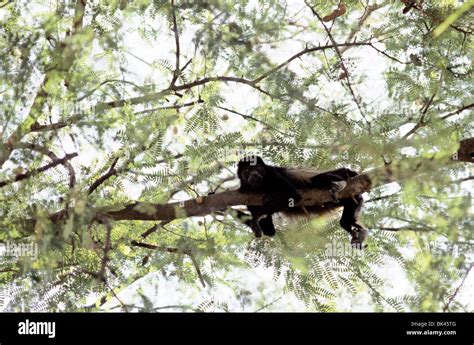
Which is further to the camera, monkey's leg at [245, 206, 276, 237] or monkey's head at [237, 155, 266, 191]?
monkey's head at [237, 155, 266, 191]

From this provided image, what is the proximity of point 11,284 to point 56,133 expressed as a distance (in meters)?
1.36

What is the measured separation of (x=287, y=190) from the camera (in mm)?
5871

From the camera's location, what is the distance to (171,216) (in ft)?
16.2

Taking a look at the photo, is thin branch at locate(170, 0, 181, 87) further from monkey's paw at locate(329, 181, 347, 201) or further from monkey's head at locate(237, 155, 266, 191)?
monkey's paw at locate(329, 181, 347, 201)

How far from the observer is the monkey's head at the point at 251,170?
20.8ft

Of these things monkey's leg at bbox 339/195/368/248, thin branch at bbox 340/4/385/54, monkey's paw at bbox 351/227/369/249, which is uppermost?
thin branch at bbox 340/4/385/54

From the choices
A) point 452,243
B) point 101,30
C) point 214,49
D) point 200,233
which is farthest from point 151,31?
point 452,243

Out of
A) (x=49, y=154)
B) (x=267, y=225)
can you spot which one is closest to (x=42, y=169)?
(x=49, y=154)

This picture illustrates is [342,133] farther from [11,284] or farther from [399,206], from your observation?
[11,284]

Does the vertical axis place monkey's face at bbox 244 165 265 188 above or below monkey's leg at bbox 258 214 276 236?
above

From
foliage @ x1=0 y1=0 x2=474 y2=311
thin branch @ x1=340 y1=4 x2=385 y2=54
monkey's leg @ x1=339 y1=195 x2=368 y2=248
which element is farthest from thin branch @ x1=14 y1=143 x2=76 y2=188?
thin branch @ x1=340 y1=4 x2=385 y2=54

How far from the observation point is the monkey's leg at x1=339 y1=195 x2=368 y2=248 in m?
5.90

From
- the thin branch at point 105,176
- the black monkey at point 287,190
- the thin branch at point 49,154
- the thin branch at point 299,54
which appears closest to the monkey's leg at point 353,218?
the black monkey at point 287,190

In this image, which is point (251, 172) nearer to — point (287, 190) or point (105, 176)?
point (287, 190)
